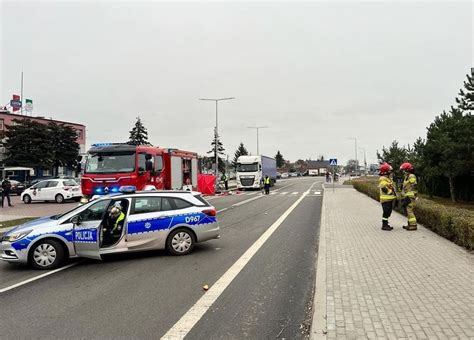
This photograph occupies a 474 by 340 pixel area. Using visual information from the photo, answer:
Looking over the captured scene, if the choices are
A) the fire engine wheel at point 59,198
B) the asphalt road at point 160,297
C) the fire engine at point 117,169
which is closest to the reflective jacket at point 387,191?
the asphalt road at point 160,297

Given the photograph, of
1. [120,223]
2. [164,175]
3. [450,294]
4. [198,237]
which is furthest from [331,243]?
[164,175]

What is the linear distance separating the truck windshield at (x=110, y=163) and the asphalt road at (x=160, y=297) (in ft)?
19.6

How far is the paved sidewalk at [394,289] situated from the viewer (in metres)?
4.29

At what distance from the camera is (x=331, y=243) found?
379 inches

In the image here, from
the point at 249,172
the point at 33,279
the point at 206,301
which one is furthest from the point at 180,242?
the point at 249,172

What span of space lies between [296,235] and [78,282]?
6.55 metres

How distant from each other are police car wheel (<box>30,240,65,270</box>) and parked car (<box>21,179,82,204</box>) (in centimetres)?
1859

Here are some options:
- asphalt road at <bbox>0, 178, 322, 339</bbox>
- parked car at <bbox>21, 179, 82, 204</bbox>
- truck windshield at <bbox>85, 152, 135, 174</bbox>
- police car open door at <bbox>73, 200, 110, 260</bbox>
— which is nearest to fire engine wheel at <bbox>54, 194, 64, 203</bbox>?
parked car at <bbox>21, 179, 82, 204</bbox>

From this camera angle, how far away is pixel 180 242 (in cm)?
886

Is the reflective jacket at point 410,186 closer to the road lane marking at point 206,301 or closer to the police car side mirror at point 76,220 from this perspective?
the road lane marking at point 206,301

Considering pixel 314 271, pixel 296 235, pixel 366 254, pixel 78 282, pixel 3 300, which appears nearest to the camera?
pixel 3 300

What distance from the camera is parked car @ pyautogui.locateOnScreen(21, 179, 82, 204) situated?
25547mm

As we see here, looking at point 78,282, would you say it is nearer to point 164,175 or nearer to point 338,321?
point 338,321

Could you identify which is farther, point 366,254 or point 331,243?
point 331,243
